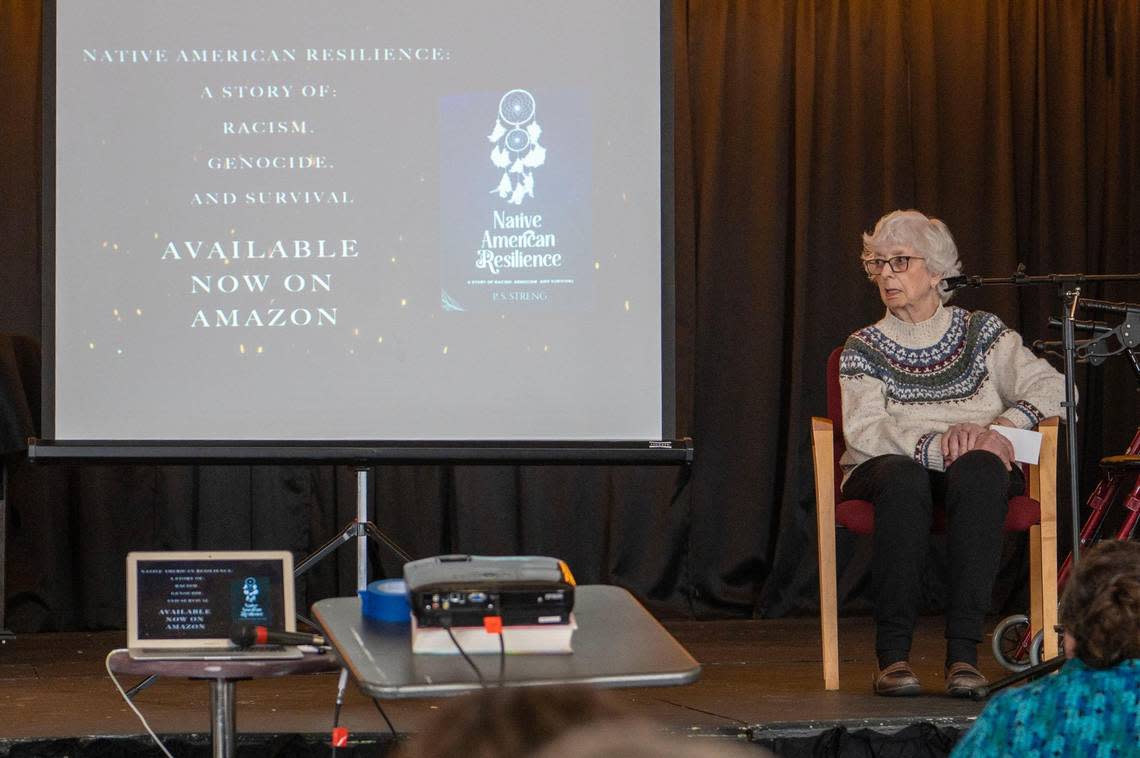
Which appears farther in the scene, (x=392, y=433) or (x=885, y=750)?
(x=392, y=433)

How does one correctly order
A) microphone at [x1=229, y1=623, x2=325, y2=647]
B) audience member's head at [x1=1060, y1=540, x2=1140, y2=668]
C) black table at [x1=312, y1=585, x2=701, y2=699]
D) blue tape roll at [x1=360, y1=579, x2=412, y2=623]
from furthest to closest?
1. microphone at [x1=229, y1=623, x2=325, y2=647]
2. audience member's head at [x1=1060, y1=540, x2=1140, y2=668]
3. blue tape roll at [x1=360, y1=579, x2=412, y2=623]
4. black table at [x1=312, y1=585, x2=701, y2=699]

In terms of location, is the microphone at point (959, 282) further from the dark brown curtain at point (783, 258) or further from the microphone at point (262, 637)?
the microphone at point (262, 637)

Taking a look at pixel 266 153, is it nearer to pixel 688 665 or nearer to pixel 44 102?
pixel 44 102

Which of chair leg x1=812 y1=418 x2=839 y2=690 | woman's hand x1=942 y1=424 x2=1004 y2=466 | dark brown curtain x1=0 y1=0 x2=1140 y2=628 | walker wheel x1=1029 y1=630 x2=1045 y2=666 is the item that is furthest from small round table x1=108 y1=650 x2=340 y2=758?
dark brown curtain x1=0 y1=0 x2=1140 y2=628

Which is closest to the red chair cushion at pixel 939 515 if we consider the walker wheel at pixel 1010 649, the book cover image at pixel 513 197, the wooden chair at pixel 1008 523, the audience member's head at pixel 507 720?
the wooden chair at pixel 1008 523

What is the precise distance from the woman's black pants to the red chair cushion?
0.30ft

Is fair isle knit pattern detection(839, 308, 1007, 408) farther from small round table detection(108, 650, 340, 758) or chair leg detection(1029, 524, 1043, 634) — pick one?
small round table detection(108, 650, 340, 758)

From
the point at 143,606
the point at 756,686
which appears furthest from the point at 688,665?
the point at 756,686

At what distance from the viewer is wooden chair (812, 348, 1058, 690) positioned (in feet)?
9.74

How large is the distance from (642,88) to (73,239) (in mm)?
1394

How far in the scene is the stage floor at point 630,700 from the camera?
255cm

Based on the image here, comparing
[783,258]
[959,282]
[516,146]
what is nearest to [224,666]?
[516,146]

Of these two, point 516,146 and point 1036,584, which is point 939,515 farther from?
point 516,146

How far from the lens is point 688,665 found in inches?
52.7
